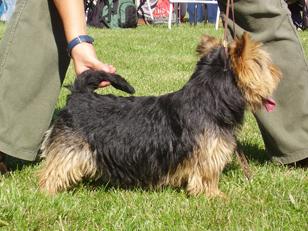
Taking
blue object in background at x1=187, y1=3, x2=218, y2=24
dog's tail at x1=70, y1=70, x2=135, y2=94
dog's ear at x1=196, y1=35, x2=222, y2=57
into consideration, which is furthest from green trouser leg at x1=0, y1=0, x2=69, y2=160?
blue object in background at x1=187, y1=3, x2=218, y2=24

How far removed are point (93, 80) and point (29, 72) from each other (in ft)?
2.03

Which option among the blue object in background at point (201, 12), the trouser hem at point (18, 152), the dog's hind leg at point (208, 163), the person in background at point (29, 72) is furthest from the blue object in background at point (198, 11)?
the dog's hind leg at point (208, 163)

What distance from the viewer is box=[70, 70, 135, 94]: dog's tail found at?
3.54m

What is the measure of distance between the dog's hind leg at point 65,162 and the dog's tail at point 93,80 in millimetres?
Answer: 305

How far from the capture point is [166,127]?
11.3ft

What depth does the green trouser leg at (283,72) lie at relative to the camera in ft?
13.1

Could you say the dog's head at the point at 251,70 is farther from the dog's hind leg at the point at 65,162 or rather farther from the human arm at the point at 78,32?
the dog's hind leg at the point at 65,162

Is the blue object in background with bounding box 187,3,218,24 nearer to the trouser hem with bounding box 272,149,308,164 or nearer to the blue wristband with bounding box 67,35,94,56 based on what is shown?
the trouser hem with bounding box 272,149,308,164

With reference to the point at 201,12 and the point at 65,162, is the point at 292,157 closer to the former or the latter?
the point at 65,162

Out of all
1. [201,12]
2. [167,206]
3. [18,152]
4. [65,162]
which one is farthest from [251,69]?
[201,12]

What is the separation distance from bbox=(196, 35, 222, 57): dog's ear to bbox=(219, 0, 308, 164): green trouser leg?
514mm

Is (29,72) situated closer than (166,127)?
No

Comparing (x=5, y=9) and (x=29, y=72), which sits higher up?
(x=29, y=72)

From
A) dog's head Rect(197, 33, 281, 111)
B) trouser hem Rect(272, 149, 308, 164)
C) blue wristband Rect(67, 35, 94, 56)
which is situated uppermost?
blue wristband Rect(67, 35, 94, 56)
